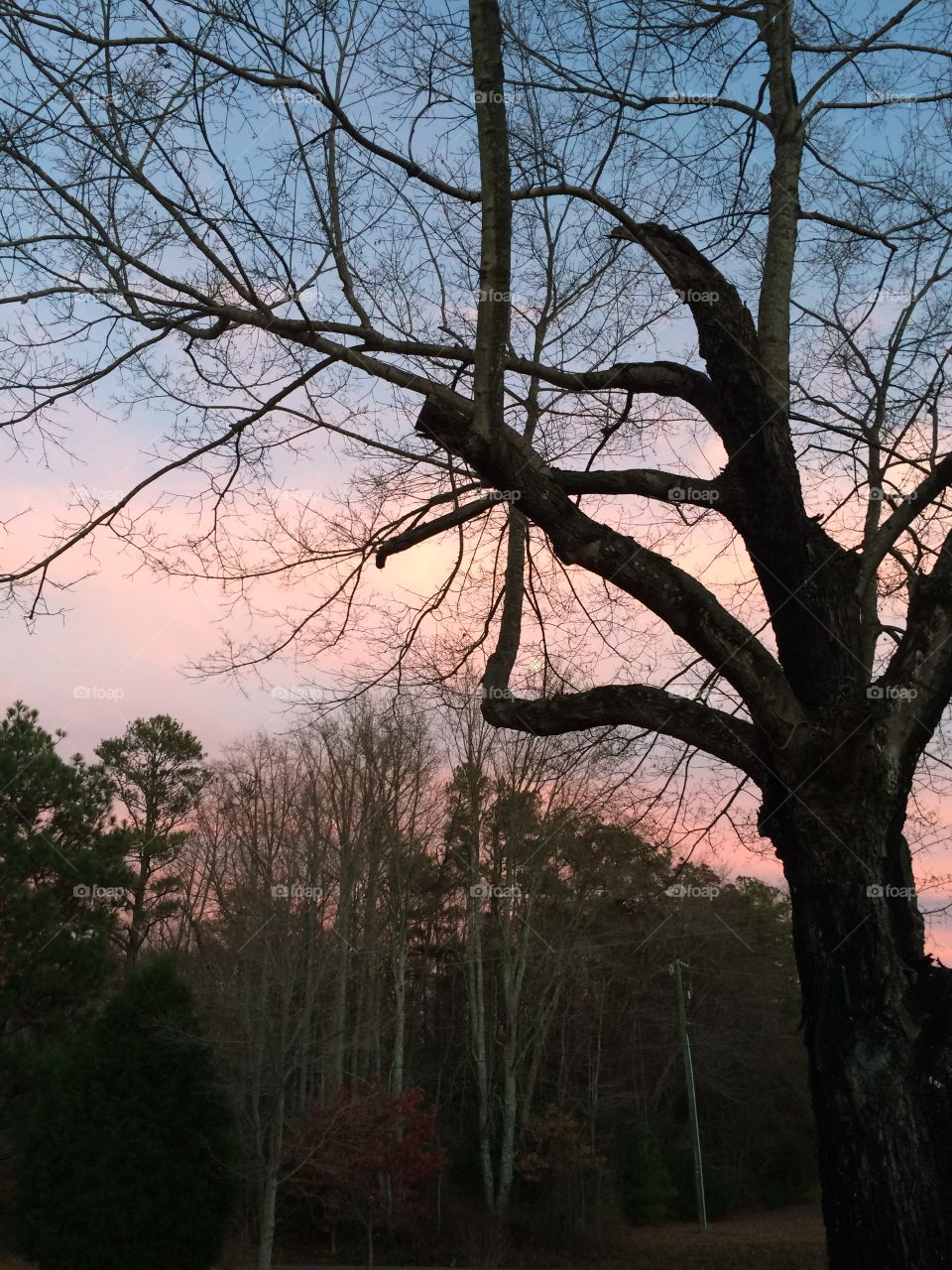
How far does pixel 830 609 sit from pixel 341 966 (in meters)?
19.0

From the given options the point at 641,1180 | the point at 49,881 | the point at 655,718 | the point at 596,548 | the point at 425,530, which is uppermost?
the point at 49,881

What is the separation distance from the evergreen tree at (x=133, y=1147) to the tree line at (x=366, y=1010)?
5cm

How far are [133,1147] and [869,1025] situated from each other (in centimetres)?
1493

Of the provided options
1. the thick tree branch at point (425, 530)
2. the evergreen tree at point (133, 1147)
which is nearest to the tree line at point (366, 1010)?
the evergreen tree at point (133, 1147)

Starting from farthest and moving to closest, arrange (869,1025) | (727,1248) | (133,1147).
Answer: (727,1248) → (133,1147) → (869,1025)

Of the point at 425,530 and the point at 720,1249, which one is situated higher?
the point at 425,530

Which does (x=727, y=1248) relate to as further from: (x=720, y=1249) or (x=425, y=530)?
(x=425, y=530)

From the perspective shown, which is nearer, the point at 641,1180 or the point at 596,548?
the point at 596,548

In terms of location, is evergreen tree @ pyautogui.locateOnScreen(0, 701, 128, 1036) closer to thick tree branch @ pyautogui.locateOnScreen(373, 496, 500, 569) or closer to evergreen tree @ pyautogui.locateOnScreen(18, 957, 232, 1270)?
evergreen tree @ pyautogui.locateOnScreen(18, 957, 232, 1270)

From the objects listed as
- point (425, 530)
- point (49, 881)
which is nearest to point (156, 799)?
point (49, 881)

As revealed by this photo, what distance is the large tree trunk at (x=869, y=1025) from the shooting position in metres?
3.91

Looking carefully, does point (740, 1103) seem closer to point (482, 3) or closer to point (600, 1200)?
point (600, 1200)

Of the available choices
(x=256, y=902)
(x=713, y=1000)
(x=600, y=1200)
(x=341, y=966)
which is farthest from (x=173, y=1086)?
(x=713, y=1000)

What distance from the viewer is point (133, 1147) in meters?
16.1
